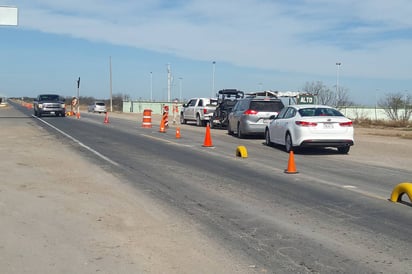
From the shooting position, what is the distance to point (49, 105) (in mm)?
43594

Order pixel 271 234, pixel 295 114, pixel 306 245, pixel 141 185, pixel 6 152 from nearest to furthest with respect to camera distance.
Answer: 1. pixel 306 245
2. pixel 271 234
3. pixel 141 185
4. pixel 6 152
5. pixel 295 114

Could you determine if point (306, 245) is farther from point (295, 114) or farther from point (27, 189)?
point (295, 114)

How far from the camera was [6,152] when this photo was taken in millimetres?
15469

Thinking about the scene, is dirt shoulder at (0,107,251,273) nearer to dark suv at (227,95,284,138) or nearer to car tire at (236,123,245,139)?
dark suv at (227,95,284,138)

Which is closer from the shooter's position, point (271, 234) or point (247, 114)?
point (271, 234)

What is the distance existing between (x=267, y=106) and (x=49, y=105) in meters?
26.5

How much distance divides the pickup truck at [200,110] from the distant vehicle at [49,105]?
14.2 m

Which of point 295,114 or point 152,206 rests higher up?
point 295,114

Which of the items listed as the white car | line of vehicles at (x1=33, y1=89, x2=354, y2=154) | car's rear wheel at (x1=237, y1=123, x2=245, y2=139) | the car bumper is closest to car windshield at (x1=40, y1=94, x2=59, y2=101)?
line of vehicles at (x1=33, y1=89, x2=354, y2=154)

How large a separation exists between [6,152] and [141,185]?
22.8 ft

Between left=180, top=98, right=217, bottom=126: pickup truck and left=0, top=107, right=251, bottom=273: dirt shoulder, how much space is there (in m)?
21.7

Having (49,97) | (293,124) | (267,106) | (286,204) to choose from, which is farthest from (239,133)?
(49,97)

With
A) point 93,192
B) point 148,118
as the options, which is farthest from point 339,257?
point 148,118

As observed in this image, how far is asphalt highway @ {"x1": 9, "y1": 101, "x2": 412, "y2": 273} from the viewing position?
Answer: 18.9 ft
